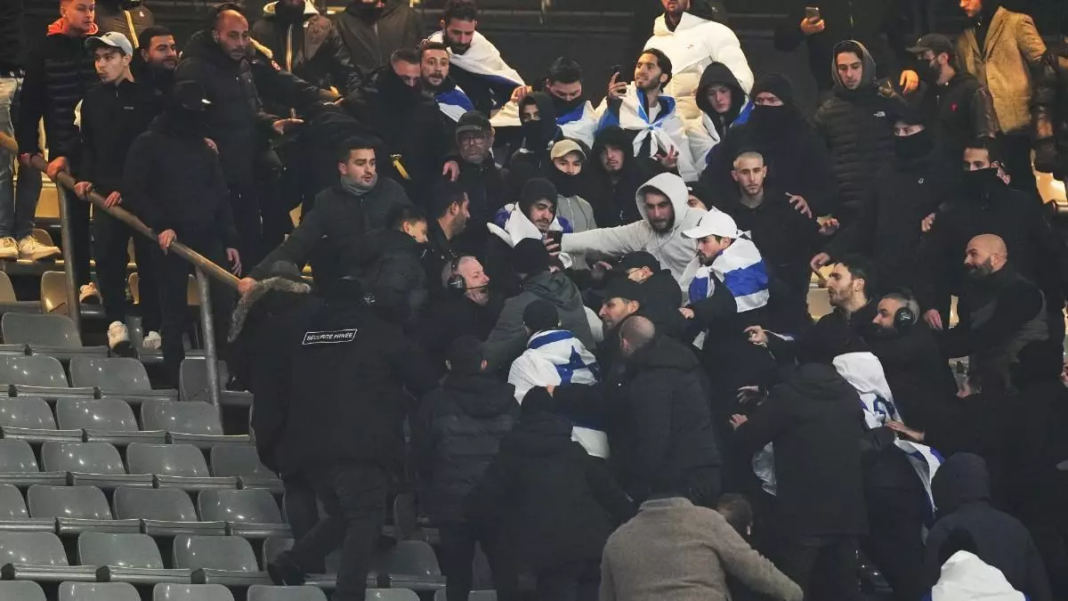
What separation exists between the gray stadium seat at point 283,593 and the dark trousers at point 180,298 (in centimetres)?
194

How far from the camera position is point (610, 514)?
9.59 meters

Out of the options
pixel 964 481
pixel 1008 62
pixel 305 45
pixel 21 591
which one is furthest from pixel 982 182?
pixel 21 591

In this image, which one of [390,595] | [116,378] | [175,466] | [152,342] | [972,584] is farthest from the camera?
[152,342]

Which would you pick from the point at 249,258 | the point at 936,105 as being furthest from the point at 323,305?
the point at 936,105

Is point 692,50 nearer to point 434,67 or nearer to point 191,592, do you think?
point 434,67

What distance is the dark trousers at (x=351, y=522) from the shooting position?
9.44 metres

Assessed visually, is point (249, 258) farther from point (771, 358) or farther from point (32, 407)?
point (771, 358)

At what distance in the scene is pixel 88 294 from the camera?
11.6 m

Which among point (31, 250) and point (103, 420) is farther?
point (31, 250)

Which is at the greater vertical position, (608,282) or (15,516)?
(608,282)

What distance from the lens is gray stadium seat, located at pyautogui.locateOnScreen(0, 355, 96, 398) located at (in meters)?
10.7

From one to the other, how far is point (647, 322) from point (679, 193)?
1.45m

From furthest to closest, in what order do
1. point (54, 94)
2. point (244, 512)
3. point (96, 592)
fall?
1. point (54, 94)
2. point (244, 512)
3. point (96, 592)

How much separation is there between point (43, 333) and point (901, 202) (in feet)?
14.7
